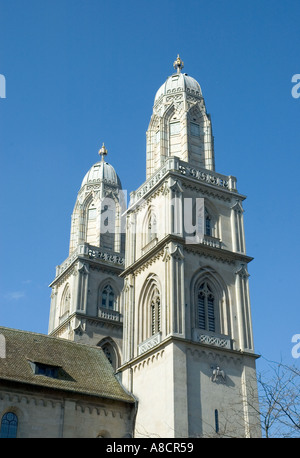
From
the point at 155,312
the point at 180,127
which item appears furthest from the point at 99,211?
the point at 155,312

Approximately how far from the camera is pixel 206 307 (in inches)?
1524

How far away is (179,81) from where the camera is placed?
47969mm

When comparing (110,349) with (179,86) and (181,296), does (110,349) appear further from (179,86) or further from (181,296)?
(179,86)

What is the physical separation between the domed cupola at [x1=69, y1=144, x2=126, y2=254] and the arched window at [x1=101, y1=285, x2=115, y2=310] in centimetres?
353

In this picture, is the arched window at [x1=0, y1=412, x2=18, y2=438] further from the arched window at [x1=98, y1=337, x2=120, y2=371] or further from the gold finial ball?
the gold finial ball

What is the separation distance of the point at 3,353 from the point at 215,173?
1865cm

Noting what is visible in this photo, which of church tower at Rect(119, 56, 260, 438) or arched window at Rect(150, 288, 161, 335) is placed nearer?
church tower at Rect(119, 56, 260, 438)

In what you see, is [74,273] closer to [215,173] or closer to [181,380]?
[215,173]

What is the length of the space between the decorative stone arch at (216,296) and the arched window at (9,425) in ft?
37.9

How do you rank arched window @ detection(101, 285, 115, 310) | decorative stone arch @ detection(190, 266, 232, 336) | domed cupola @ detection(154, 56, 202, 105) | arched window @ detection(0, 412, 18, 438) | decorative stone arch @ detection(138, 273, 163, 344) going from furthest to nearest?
arched window @ detection(101, 285, 115, 310)
domed cupola @ detection(154, 56, 202, 105)
decorative stone arch @ detection(138, 273, 163, 344)
decorative stone arch @ detection(190, 266, 232, 336)
arched window @ detection(0, 412, 18, 438)

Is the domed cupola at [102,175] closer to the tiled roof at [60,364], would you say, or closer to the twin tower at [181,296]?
the twin tower at [181,296]

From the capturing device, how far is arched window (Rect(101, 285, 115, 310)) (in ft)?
177

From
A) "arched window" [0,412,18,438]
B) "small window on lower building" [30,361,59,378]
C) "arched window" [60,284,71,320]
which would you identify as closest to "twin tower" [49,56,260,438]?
"arched window" [60,284,71,320]
